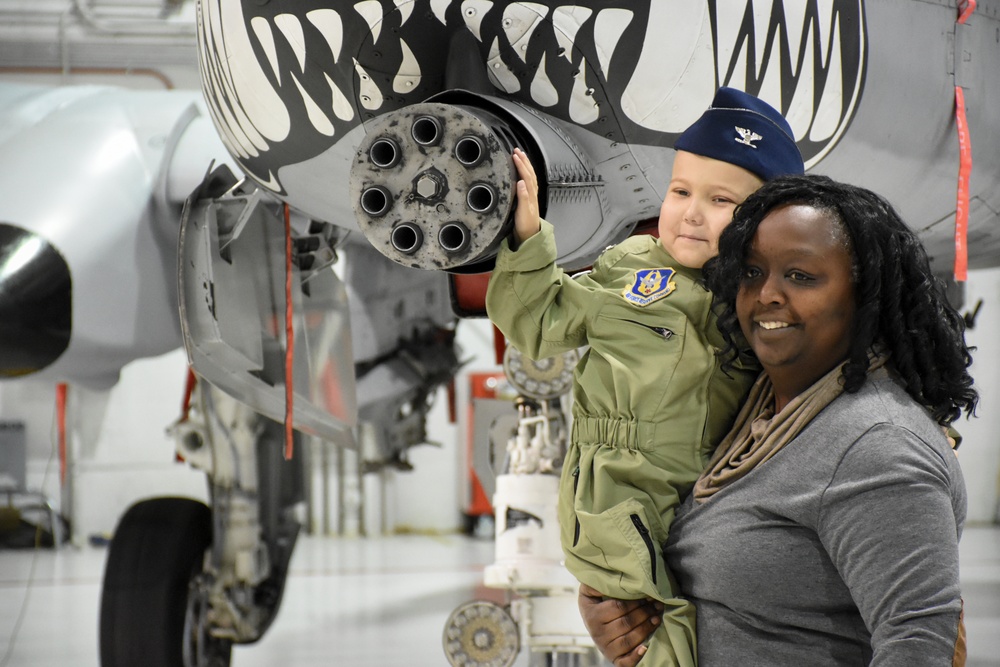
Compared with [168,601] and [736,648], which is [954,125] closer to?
[736,648]

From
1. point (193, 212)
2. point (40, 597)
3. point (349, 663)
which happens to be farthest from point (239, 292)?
point (40, 597)

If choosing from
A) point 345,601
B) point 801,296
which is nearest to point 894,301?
point 801,296

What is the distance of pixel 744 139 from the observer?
56.8 inches

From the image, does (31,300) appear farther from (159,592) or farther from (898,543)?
(898,543)

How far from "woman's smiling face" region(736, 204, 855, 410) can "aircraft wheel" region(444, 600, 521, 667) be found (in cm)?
219

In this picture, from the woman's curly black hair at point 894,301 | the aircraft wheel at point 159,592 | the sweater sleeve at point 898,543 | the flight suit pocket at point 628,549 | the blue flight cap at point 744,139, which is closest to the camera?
the sweater sleeve at point 898,543

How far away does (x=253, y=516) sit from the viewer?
3.77 meters

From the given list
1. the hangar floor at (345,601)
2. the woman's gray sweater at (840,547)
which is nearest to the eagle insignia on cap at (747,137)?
the woman's gray sweater at (840,547)

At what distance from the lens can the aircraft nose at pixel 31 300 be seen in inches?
119

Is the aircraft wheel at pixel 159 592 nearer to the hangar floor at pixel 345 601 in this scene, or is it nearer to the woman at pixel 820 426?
the hangar floor at pixel 345 601

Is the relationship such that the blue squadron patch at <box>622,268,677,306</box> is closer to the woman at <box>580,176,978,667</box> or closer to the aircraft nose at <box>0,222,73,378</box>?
the woman at <box>580,176,978,667</box>

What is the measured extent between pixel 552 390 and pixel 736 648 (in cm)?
189

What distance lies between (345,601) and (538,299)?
5516 mm

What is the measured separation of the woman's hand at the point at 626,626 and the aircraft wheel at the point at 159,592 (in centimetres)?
266
